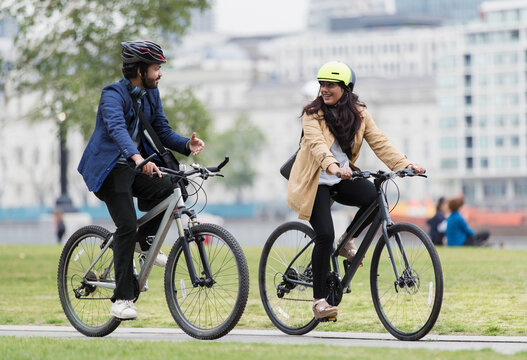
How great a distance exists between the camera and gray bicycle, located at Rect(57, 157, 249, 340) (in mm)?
6605

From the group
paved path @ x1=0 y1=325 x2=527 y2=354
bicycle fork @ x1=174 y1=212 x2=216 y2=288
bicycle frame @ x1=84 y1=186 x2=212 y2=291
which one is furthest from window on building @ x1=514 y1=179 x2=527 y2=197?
bicycle fork @ x1=174 y1=212 x2=216 y2=288

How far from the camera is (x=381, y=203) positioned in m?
6.93

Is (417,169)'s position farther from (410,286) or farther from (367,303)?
(367,303)

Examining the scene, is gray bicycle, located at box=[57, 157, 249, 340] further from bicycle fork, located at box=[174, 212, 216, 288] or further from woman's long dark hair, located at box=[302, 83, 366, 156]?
woman's long dark hair, located at box=[302, 83, 366, 156]

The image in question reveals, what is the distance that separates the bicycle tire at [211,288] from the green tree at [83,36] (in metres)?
16.4

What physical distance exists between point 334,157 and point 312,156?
161 millimetres

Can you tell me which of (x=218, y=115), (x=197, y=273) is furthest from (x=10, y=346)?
(x=218, y=115)

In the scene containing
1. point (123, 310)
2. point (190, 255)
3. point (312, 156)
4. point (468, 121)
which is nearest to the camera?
point (190, 255)

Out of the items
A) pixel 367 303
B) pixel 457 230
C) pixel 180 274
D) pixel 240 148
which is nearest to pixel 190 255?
pixel 180 274

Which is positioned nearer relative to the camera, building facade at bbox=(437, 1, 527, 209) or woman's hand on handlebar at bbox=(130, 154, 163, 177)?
woman's hand on handlebar at bbox=(130, 154, 163, 177)

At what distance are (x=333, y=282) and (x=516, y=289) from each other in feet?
13.7

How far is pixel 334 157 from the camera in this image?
707cm

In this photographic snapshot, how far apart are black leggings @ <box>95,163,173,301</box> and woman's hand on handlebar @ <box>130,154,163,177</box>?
0.30 m

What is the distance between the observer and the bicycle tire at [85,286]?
24.3ft
